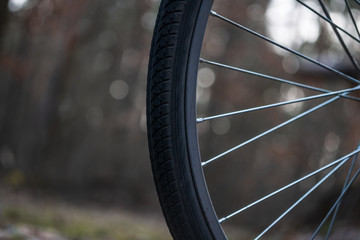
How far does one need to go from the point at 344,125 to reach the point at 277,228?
1007 cm

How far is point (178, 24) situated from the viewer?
3.56ft

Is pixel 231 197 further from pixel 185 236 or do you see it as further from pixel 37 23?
pixel 185 236

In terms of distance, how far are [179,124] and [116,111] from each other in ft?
42.8

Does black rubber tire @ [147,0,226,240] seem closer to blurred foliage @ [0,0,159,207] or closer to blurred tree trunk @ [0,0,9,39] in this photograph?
blurred tree trunk @ [0,0,9,39]

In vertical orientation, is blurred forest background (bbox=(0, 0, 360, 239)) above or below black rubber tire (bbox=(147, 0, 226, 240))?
above

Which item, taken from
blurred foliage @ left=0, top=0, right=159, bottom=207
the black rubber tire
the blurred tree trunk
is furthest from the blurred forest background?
the black rubber tire

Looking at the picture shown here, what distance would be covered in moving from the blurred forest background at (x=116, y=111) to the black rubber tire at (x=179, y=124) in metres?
8.36

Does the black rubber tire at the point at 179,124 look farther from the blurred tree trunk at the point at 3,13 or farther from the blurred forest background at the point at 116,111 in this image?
the blurred forest background at the point at 116,111

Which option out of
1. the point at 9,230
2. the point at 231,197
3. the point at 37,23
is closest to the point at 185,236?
the point at 9,230

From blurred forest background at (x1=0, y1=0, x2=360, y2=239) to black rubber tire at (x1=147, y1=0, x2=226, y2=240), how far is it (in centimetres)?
836

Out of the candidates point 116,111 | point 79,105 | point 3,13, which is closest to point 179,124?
point 3,13

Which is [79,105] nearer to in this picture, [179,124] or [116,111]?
[116,111]

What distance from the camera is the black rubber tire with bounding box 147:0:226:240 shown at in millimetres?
1061

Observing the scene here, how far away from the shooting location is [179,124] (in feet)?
3.51
